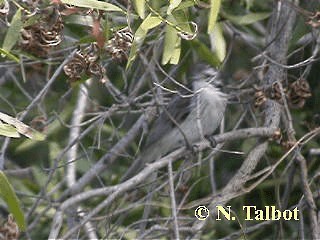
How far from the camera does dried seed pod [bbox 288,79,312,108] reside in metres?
4.31

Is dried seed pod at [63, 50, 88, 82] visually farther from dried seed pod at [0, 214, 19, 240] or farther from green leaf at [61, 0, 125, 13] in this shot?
dried seed pod at [0, 214, 19, 240]

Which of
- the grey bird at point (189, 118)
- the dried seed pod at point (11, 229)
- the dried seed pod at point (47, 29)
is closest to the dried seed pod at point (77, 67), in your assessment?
the dried seed pod at point (47, 29)

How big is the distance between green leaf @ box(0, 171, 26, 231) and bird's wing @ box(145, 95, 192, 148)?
2.75m

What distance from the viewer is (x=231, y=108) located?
5.84 m

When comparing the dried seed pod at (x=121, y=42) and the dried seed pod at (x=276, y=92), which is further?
the dried seed pod at (x=276, y=92)

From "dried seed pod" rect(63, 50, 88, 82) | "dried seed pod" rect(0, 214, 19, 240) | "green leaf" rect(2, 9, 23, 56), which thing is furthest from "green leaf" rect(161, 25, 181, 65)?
"dried seed pod" rect(0, 214, 19, 240)

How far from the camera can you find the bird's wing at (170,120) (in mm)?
6029

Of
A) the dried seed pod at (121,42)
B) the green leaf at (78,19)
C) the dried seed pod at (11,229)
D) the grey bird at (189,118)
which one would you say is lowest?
the grey bird at (189,118)

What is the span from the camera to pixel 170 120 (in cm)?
605

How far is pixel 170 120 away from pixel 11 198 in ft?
9.81

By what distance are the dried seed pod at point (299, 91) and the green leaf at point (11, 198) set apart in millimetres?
1650

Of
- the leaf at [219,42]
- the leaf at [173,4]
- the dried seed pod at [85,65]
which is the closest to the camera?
the leaf at [173,4]

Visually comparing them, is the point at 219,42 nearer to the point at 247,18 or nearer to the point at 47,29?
the point at 247,18

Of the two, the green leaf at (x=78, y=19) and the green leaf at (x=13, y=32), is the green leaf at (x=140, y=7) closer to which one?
the green leaf at (x=13, y=32)
